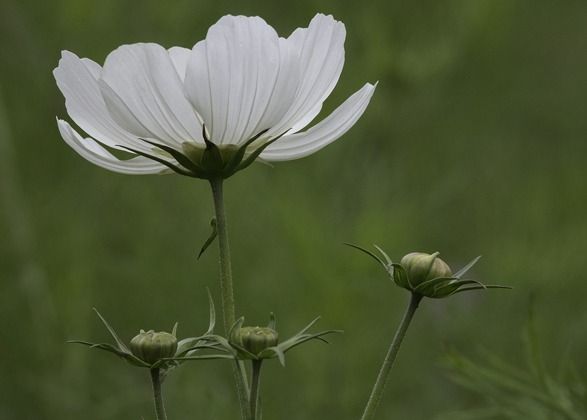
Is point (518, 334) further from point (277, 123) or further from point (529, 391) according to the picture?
point (277, 123)

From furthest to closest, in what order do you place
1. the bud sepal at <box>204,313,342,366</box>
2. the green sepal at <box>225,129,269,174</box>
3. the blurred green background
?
the blurred green background < the green sepal at <box>225,129,269,174</box> < the bud sepal at <box>204,313,342,366</box>

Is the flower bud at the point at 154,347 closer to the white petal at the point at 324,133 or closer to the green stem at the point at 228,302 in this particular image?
the green stem at the point at 228,302

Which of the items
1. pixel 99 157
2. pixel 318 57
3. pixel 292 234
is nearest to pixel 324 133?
pixel 318 57

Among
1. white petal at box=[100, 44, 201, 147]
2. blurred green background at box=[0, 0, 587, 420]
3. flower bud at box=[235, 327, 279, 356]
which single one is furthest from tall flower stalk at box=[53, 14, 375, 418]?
blurred green background at box=[0, 0, 587, 420]

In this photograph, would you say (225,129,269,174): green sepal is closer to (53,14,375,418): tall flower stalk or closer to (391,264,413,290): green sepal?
(53,14,375,418): tall flower stalk

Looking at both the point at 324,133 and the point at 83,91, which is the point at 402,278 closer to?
the point at 324,133

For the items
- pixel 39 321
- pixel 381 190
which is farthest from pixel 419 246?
pixel 39 321

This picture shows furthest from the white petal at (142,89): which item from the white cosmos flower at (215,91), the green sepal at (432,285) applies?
the green sepal at (432,285)
